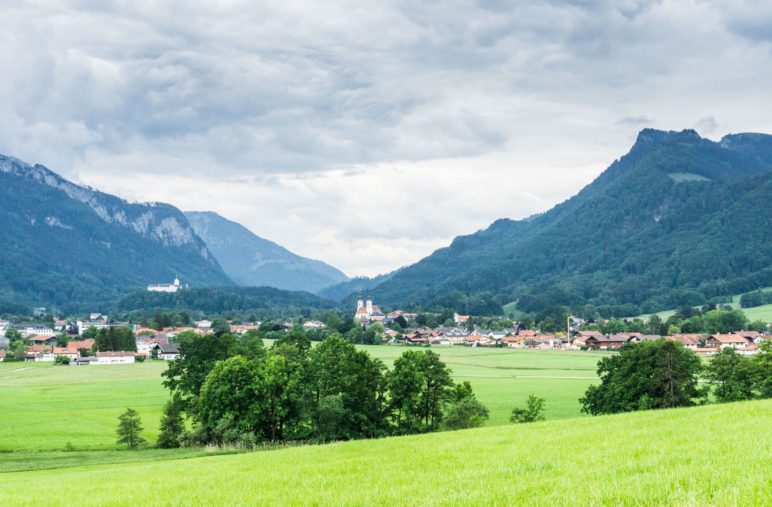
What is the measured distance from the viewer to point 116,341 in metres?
187

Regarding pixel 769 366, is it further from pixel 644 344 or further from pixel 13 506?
pixel 13 506

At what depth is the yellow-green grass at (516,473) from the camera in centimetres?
1295

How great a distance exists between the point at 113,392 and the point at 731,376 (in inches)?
3271

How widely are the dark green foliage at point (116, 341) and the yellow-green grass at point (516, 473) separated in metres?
166

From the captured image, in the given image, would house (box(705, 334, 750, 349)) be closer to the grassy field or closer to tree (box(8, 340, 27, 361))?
the grassy field

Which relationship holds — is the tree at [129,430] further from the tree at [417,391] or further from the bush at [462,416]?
the bush at [462,416]

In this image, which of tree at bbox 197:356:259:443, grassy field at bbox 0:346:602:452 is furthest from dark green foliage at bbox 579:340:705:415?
tree at bbox 197:356:259:443

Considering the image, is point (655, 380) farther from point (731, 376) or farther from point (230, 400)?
point (230, 400)

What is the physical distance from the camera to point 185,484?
76.9 ft

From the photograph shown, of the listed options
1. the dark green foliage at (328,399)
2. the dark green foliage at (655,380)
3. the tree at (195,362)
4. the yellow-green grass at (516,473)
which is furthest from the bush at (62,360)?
the yellow-green grass at (516,473)

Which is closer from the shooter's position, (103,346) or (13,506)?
(13,506)

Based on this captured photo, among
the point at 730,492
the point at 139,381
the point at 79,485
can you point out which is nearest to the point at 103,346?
the point at 139,381

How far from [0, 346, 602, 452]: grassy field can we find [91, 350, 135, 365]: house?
13754 mm

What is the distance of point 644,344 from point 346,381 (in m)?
27.6
